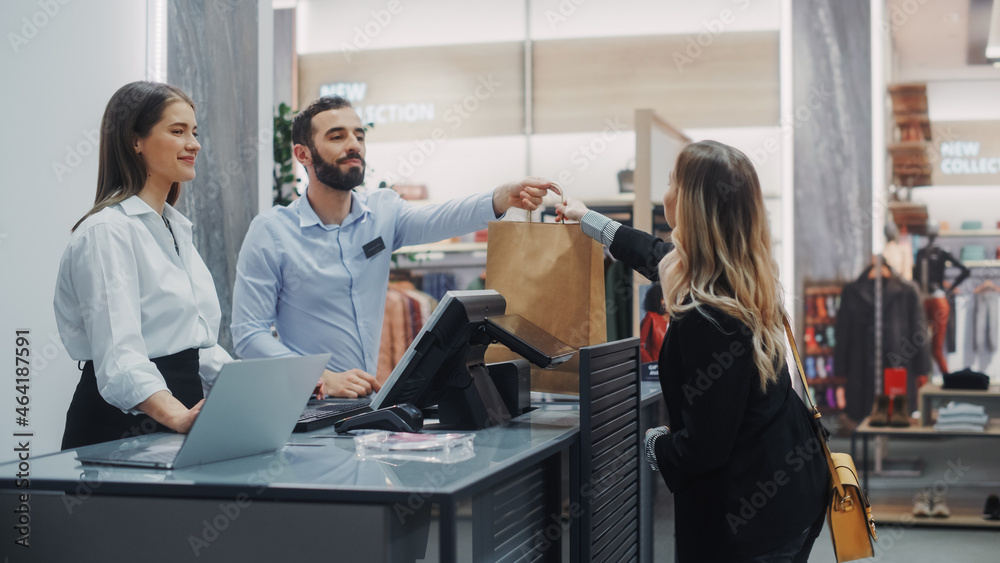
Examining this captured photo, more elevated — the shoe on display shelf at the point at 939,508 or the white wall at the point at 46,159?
the white wall at the point at 46,159

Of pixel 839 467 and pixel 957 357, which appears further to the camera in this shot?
pixel 957 357

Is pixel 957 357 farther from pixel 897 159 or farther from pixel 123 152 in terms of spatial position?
pixel 123 152

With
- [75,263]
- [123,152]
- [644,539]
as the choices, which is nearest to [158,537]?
[75,263]

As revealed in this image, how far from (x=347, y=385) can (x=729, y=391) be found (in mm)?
1101

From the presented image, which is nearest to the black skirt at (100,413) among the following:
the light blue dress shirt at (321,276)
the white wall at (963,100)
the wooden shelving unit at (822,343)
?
the light blue dress shirt at (321,276)

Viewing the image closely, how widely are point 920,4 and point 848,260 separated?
1796 millimetres

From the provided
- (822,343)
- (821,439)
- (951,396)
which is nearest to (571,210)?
(821,439)

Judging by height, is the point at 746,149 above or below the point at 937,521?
above

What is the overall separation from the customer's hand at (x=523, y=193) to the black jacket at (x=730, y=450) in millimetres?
897

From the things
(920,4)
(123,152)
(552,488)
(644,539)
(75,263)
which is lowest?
(644,539)

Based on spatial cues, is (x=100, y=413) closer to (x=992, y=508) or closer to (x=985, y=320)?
(x=992, y=508)

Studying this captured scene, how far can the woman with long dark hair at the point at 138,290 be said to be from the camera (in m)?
1.71

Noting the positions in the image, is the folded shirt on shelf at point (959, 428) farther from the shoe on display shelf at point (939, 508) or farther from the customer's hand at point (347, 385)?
the customer's hand at point (347, 385)

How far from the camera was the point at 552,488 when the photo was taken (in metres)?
1.91
